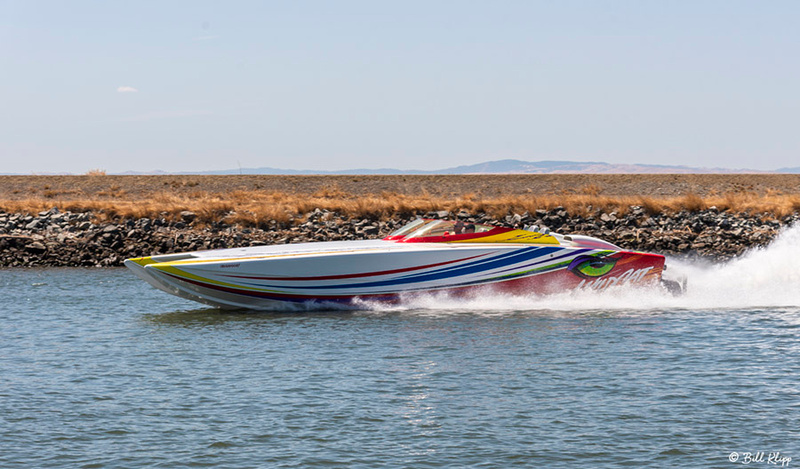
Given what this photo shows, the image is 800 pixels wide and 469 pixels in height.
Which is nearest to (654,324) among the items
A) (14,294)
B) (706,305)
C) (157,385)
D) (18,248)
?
(706,305)

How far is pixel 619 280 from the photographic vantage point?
16.3 meters

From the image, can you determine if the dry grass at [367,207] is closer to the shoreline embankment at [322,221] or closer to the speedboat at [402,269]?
the shoreline embankment at [322,221]

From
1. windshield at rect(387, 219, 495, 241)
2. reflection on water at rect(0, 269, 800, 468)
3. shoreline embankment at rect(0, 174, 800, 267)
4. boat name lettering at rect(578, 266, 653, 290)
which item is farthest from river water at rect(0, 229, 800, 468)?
shoreline embankment at rect(0, 174, 800, 267)

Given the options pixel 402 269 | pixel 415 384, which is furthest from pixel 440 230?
pixel 415 384

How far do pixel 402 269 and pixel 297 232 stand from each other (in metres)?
13.0

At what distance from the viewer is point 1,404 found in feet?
31.9

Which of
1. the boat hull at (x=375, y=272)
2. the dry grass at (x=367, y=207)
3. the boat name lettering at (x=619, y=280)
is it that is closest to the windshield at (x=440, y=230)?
the boat hull at (x=375, y=272)

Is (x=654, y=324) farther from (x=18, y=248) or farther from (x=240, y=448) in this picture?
(x=18, y=248)

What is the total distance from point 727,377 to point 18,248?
22.3 m

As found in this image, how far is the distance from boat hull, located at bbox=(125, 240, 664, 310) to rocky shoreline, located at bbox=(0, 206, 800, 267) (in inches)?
421

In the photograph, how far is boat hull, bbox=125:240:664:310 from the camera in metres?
15.7

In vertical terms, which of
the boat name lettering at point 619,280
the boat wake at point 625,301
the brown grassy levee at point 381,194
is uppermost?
the brown grassy levee at point 381,194

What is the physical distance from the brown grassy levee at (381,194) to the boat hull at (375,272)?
14.0 meters

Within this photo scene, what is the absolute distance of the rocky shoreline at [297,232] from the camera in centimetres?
2617
